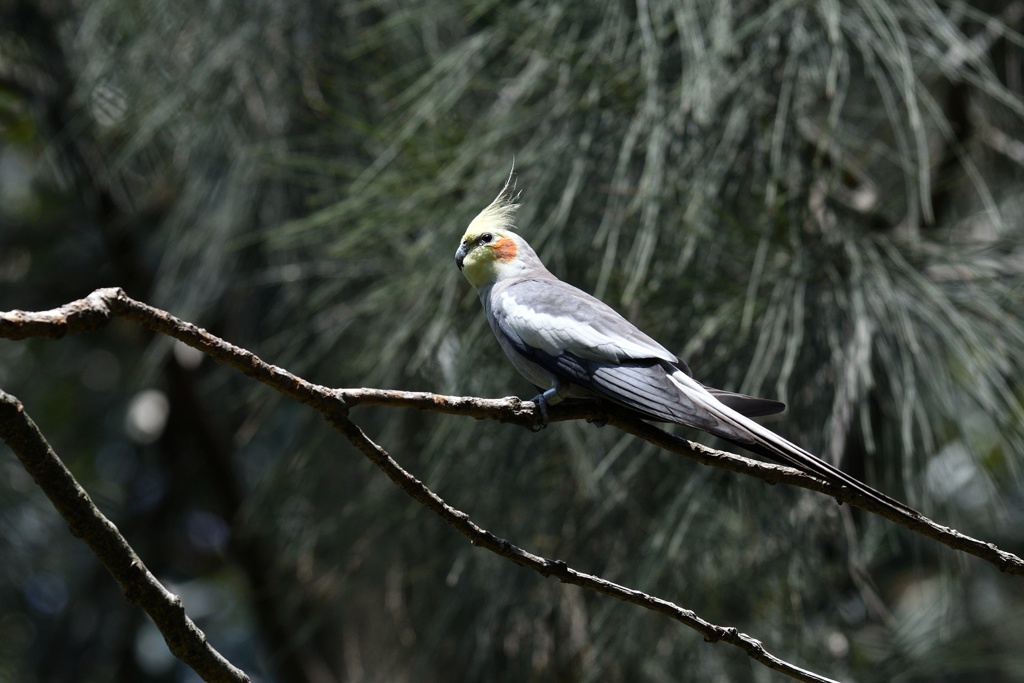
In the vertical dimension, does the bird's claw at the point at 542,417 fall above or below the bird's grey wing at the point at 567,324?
above

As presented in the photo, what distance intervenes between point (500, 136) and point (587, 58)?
0.17 metres

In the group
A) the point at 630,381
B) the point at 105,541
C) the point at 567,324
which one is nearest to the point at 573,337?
the point at 567,324

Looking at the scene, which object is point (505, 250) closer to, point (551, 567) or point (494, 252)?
point (494, 252)

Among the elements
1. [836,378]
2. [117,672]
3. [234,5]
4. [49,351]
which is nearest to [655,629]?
[836,378]

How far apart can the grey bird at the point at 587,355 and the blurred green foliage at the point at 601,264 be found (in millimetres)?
119

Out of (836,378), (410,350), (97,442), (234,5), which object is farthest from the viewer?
(97,442)

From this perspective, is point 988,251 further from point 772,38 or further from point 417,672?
point 417,672

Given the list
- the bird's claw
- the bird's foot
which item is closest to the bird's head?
the bird's foot

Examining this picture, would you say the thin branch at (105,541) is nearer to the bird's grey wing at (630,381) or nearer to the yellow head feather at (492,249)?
the bird's grey wing at (630,381)

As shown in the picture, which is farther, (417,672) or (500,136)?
(417,672)

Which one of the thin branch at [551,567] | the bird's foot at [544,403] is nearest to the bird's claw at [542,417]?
the bird's foot at [544,403]

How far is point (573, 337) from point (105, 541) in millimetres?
525

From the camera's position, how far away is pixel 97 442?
3.10 meters

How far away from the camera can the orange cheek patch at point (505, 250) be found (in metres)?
1.31
